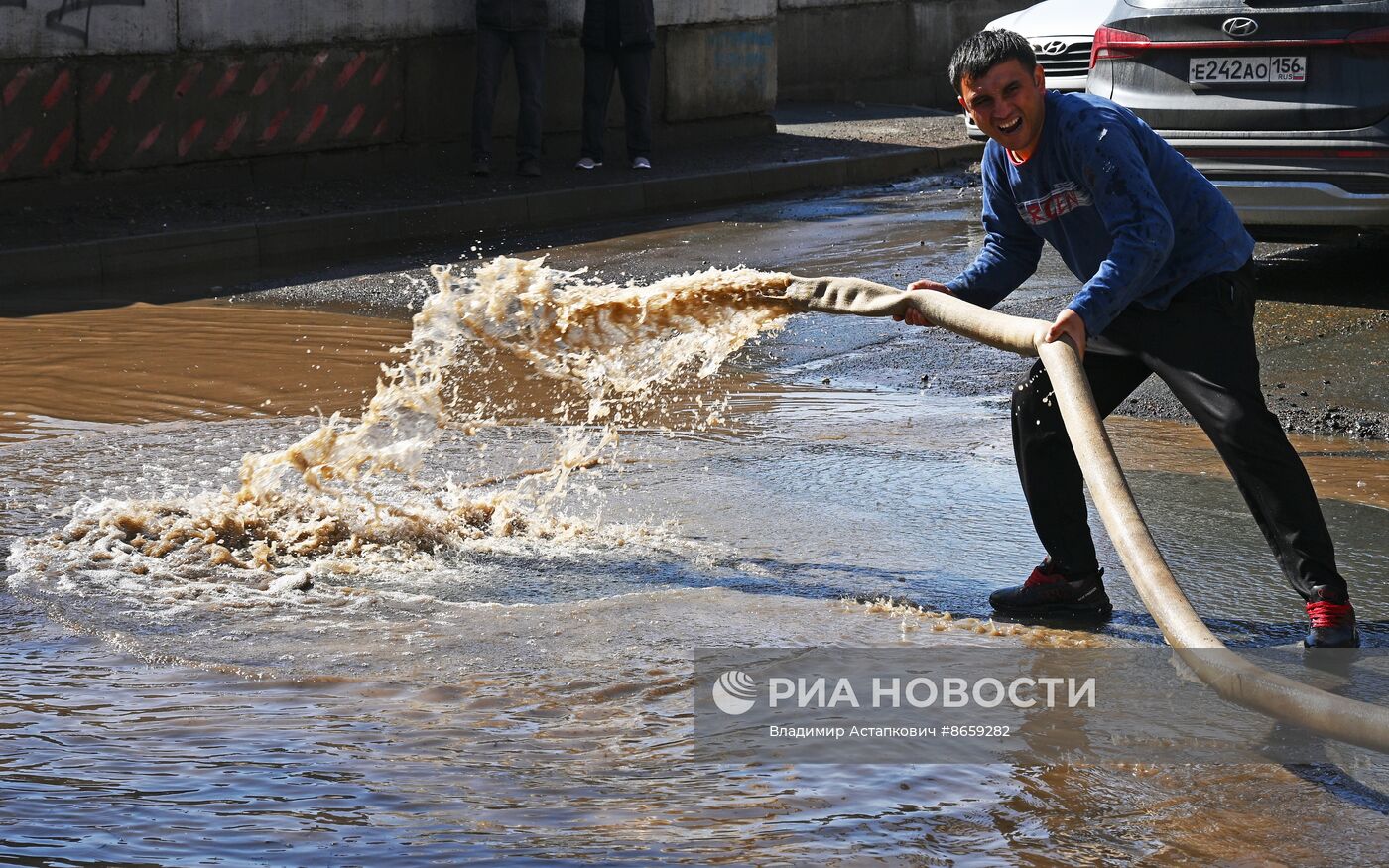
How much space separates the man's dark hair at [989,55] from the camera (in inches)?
154

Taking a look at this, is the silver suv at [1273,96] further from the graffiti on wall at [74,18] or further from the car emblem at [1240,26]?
the graffiti on wall at [74,18]

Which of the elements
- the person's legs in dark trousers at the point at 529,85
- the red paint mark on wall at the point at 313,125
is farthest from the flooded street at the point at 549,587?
the person's legs in dark trousers at the point at 529,85

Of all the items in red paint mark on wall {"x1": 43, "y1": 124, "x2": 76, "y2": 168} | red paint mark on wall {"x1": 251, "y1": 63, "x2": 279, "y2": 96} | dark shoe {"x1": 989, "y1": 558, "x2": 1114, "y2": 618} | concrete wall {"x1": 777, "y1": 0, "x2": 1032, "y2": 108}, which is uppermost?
concrete wall {"x1": 777, "y1": 0, "x2": 1032, "y2": 108}

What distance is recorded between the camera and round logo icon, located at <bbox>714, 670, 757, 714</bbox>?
361 centimetres

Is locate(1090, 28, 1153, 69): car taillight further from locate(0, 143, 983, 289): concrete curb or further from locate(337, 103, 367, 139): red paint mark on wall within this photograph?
locate(337, 103, 367, 139): red paint mark on wall

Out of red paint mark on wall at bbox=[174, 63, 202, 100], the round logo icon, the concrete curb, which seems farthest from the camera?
red paint mark on wall at bbox=[174, 63, 202, 100]

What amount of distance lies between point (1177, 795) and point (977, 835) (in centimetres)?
43

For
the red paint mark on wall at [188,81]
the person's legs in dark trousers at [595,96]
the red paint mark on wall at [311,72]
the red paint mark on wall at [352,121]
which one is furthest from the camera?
the person's legs in dark trousers at [595,96]

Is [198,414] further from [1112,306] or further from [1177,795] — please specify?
[1177,795]

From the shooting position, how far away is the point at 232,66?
483 inches

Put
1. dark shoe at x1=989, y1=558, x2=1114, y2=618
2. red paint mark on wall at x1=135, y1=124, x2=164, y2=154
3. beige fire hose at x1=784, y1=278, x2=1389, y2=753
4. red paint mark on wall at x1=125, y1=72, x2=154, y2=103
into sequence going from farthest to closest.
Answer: red paint mark on wall at x1=135, y1=124, x2=164, y2=154, red paint mark on wall at x1=125, y1=72, x2=154, y2=103, dark shoe at x1=989, y1=558, x2=1114, y2=618, beige fire hose at x1=784, y1=278, x2=1389, y2=753

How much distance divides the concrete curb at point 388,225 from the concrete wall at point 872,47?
16.2 feet

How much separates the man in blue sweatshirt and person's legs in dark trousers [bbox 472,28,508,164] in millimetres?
9440

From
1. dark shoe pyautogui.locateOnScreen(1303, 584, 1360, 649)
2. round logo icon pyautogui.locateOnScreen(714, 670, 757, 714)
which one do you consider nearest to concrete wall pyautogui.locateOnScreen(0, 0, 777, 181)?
round logo icon pyautogui.locateOnScreen(714, 670, 757, 714)
